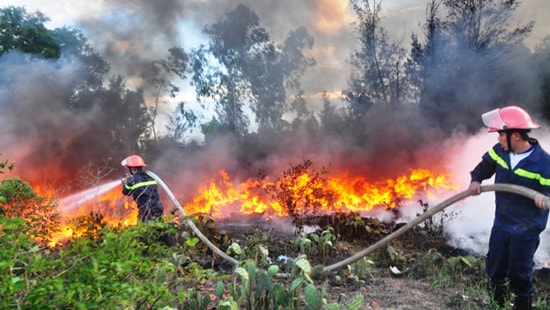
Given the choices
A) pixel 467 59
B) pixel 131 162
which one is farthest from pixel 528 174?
pixel 467 59

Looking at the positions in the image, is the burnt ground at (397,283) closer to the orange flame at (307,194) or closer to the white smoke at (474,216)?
the white smoke at (474,216)

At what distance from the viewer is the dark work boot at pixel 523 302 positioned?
12.7 feet

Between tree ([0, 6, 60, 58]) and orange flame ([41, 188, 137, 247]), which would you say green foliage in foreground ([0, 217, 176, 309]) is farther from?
tree ([0, 6, 60, 58])

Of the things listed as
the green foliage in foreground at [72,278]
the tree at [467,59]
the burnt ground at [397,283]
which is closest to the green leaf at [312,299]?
the burnt ground at [397,283]

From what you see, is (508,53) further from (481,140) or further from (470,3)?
(481,140)

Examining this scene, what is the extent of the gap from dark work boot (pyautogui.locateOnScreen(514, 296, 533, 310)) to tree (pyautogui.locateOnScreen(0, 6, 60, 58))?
1857 centimetres

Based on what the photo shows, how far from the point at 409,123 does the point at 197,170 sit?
27.9 ft

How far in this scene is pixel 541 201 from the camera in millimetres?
3443

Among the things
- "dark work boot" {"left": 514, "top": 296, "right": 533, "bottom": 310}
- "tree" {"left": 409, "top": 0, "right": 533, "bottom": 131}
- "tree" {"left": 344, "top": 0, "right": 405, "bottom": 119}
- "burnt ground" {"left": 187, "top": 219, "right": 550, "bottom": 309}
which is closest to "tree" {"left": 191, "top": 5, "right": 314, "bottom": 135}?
"tree" {"left": 344, "top": 0, "right": 405, "bottom": 119}

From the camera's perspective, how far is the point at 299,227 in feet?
28.6

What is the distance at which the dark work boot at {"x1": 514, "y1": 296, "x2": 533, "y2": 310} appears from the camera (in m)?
3.88

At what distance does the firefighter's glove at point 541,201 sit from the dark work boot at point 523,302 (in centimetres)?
105

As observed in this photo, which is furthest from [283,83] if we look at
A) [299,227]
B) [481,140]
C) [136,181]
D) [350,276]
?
[350,276]

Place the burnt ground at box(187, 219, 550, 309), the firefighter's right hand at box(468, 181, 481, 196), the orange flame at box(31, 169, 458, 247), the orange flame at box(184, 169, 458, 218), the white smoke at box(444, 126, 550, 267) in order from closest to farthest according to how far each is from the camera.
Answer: the firefighter's right hand at box(468, 181, 481, 196) < the burnt ground at box(187, 219, 550, 309) < the white smoke at box(444, 126, 550, 267) < the orange flame at box(31, 169, 458, 247) < the orange flame at box(184, 169, 458, 218)
